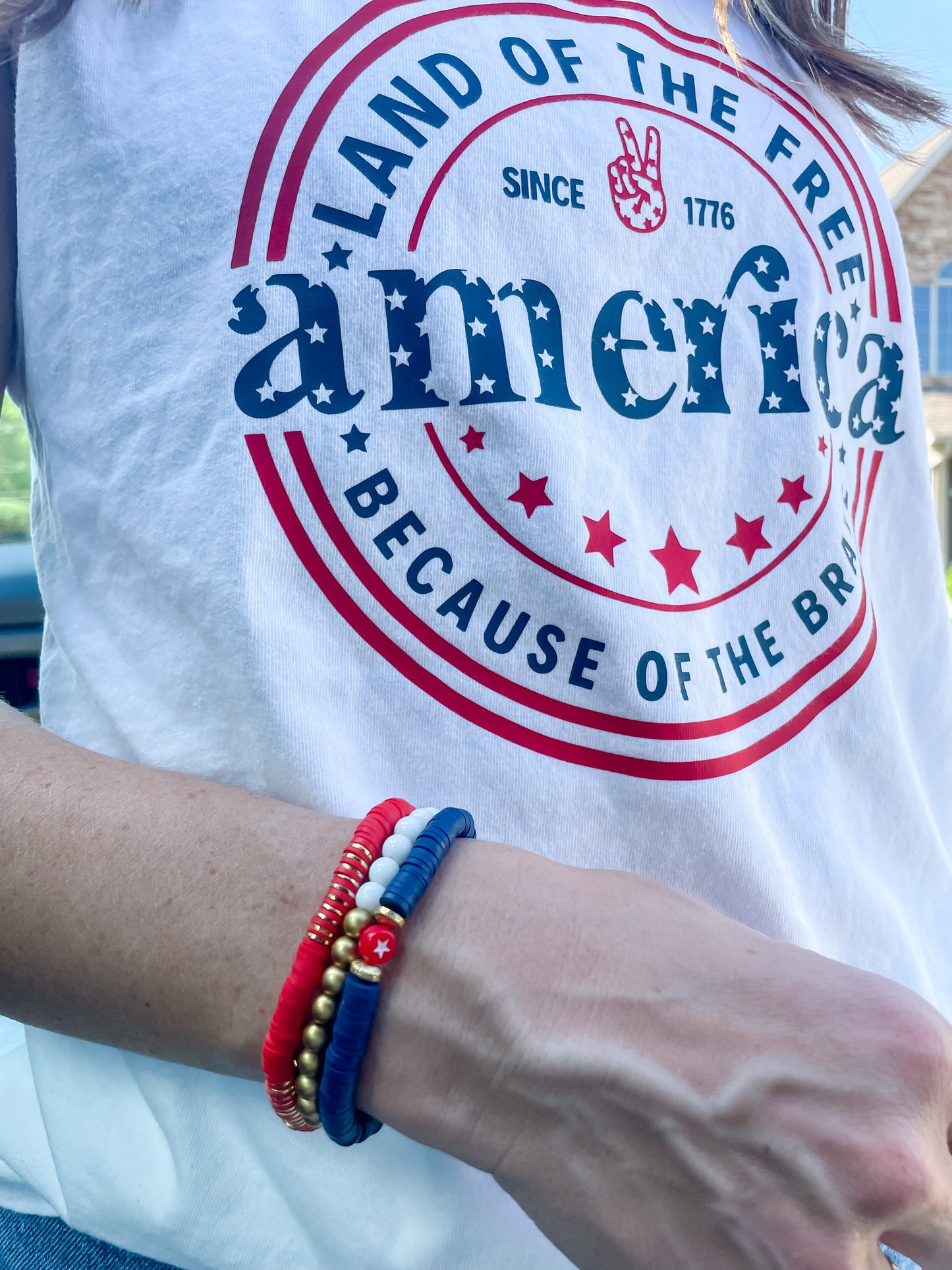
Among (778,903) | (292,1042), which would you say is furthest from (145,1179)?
(778,903)

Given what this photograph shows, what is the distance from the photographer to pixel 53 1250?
708 mm

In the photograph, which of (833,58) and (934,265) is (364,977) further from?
(934,265)

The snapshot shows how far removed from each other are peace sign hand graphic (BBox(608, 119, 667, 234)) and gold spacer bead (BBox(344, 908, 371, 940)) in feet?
1.78

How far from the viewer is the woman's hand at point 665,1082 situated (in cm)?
49

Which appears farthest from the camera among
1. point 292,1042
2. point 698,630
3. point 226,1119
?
point 698,630

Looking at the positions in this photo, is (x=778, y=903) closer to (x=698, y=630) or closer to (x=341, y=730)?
(x=698, y=630)

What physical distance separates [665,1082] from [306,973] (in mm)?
193

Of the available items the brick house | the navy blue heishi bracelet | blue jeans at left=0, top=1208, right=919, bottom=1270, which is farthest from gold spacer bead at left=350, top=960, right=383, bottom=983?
the brick house

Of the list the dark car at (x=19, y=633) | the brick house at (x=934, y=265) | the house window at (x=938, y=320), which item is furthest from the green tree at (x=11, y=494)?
the house window at (x=938, y=320)

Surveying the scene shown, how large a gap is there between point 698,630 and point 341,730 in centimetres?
28

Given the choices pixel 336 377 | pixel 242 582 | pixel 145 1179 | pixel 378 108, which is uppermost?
pixel 378 108

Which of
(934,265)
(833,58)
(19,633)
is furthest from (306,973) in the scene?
(934,265)

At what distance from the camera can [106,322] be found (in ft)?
2.27

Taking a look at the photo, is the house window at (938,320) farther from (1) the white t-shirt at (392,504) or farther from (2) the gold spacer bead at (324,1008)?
(2) the gold spacer bead at (324,1008)
